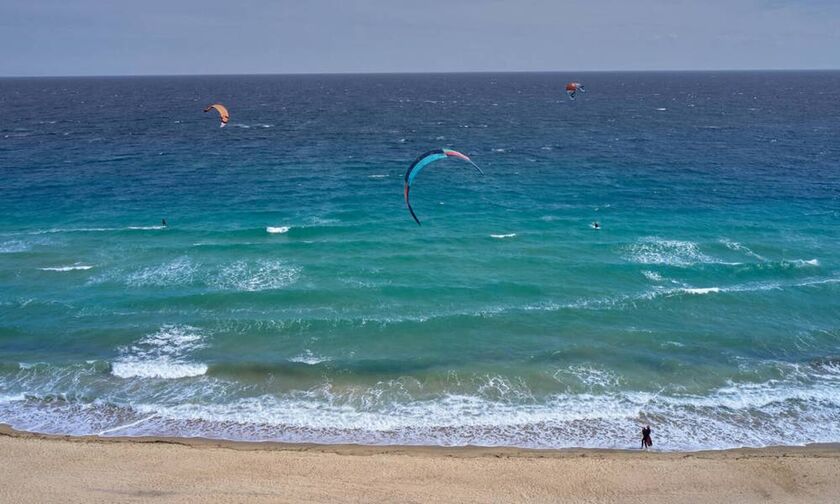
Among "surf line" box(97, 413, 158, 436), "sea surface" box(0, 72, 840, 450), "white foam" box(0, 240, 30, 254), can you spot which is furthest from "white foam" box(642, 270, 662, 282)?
"white foam" box(0, 240, 30, 254)

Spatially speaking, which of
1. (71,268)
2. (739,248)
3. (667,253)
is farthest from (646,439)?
(71,268)

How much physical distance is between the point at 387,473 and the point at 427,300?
56.0 feet

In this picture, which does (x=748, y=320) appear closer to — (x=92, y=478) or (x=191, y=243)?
(x=92, y=478)

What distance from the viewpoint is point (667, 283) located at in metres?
42.0

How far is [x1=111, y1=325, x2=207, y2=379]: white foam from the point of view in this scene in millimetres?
32156

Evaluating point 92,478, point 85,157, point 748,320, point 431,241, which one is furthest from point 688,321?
point 85,157

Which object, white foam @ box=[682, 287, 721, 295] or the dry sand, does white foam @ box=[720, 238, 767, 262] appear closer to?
white foam @ box=[682, 287, 721, 295]

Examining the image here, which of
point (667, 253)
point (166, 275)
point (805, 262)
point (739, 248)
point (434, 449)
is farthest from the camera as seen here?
point (739, 248)

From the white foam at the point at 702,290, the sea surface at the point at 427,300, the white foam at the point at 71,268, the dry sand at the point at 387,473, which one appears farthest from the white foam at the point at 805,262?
the white foam at the point at 71,268

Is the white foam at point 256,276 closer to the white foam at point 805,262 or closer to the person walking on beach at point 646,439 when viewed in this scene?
the person walking on beach at point 646,439

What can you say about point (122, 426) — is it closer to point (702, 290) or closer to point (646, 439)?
point (646, 439)

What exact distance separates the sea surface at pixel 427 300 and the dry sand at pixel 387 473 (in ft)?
4.56

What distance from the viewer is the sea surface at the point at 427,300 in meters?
28.9

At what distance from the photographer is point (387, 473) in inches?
955
